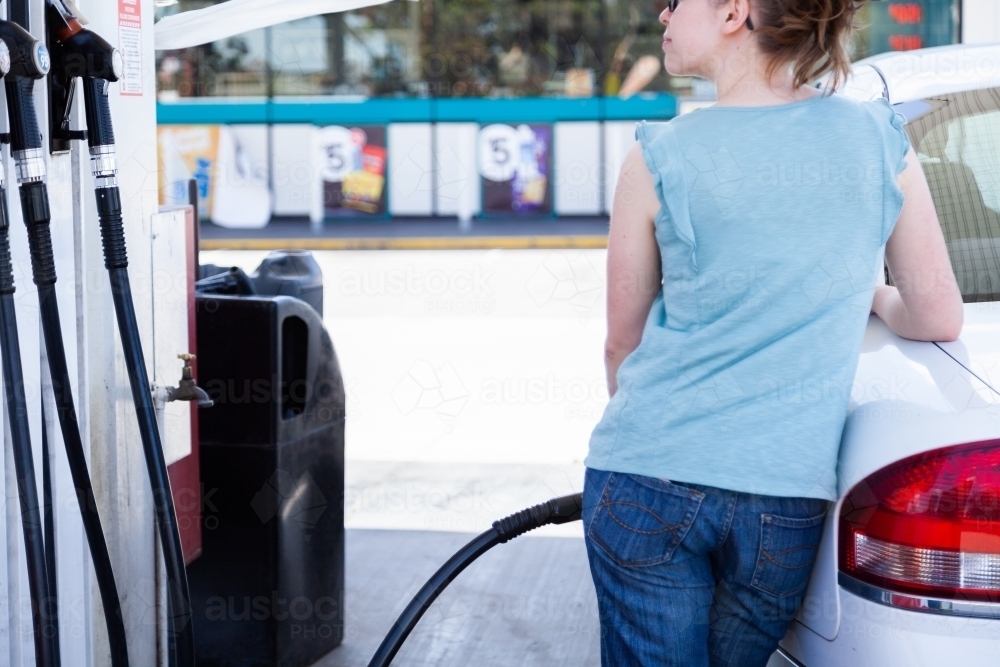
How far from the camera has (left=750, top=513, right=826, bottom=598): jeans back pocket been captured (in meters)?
1.81

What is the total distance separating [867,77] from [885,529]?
106 cm

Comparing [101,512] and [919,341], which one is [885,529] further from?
[101,512]

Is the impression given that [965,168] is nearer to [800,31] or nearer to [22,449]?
[800,31]

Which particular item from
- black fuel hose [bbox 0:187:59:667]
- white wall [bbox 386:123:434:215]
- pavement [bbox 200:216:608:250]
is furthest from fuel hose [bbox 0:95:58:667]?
white wall [bbox 386:123:434:215]

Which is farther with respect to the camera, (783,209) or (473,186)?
(473,186)

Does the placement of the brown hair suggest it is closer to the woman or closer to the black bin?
the woman

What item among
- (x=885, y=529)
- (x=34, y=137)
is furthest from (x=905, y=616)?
(x=34, y=137)

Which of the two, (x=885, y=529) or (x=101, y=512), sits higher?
(x=885, y=529)

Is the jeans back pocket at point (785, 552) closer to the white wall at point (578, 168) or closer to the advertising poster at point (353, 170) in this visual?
the white wall at point (578, 168)

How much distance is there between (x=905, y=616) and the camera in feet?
5.66

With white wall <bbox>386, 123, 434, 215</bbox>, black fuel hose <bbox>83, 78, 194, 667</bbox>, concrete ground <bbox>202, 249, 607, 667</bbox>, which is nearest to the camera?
black fuel hose <bbox>83, 78, 194, 667</bbox>

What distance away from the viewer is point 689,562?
184 cm

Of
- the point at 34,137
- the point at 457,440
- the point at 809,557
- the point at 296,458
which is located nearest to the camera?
the point at 809,557

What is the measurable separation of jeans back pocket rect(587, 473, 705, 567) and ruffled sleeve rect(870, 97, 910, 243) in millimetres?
486
